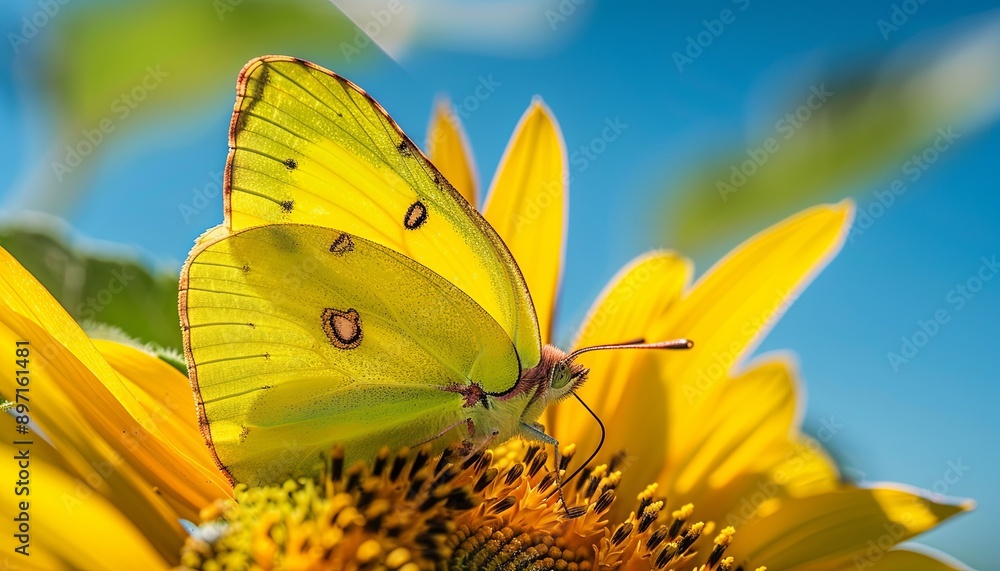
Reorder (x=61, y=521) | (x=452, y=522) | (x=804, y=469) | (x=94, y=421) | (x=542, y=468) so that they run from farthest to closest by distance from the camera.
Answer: (x=804, y=469) → (x=542, y=468) → (x=452, y=522) → (x=94, y=421) → (x=61, y=521)

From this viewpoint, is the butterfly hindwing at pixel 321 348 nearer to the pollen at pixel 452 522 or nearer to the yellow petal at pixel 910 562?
the pollen at pixel 452 522

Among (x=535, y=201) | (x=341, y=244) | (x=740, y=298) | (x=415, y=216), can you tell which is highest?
(x=535, y=201)

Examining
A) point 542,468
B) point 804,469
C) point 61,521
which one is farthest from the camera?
point 804,469

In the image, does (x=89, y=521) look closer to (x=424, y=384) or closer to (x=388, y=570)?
(x=388, y=570)

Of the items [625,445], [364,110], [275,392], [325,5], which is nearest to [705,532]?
[625,445]

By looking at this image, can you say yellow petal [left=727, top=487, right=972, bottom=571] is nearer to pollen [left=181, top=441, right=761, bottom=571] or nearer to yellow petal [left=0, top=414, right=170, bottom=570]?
pollen [left=181, top=441, right=761, bottom=571]

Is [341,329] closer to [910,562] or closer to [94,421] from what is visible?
[94,421]

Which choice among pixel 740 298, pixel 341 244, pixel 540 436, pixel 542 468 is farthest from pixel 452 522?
pixel 740 298

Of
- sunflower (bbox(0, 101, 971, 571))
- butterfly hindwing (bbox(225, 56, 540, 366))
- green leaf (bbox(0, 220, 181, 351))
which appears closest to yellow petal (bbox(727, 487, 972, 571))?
sunflower (bbox(0, 101, 971, 571))

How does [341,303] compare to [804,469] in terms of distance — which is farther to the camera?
[804,469]
